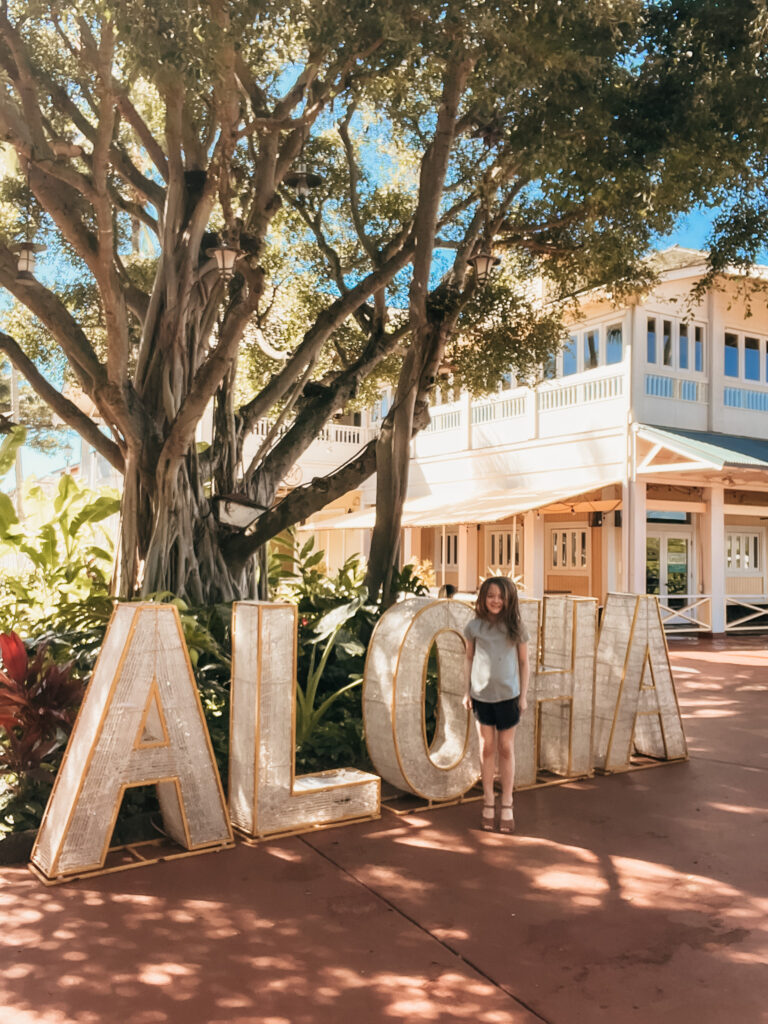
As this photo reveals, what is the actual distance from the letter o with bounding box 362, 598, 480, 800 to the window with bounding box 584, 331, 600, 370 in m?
13.1

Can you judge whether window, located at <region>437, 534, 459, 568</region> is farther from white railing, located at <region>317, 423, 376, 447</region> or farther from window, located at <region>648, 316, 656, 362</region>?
window, located at <region>648, 316, 656, 362</region>

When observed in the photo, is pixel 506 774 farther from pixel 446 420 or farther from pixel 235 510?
pixel 446 420

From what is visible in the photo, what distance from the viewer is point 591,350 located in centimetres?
1772

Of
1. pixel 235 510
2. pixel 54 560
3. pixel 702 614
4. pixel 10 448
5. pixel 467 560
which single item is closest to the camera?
pixel 235 510

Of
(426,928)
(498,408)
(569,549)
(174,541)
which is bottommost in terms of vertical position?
(426,928)

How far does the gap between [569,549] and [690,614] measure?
9.79 feet

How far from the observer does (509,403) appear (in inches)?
763

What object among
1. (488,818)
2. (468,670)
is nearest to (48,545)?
(468,670)

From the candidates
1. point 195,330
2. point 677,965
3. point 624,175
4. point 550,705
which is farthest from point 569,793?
point 195,330

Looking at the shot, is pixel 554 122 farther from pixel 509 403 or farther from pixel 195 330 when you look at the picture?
pixel 509 403

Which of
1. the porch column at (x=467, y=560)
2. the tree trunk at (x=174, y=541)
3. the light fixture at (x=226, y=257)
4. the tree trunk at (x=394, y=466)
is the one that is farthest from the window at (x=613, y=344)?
the light fixture at (x=226, y=257)

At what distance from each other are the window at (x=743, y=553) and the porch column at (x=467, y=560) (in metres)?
5.44

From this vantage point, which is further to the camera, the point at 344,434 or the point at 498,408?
the point at 344,434

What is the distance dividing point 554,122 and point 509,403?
12.9 metres
